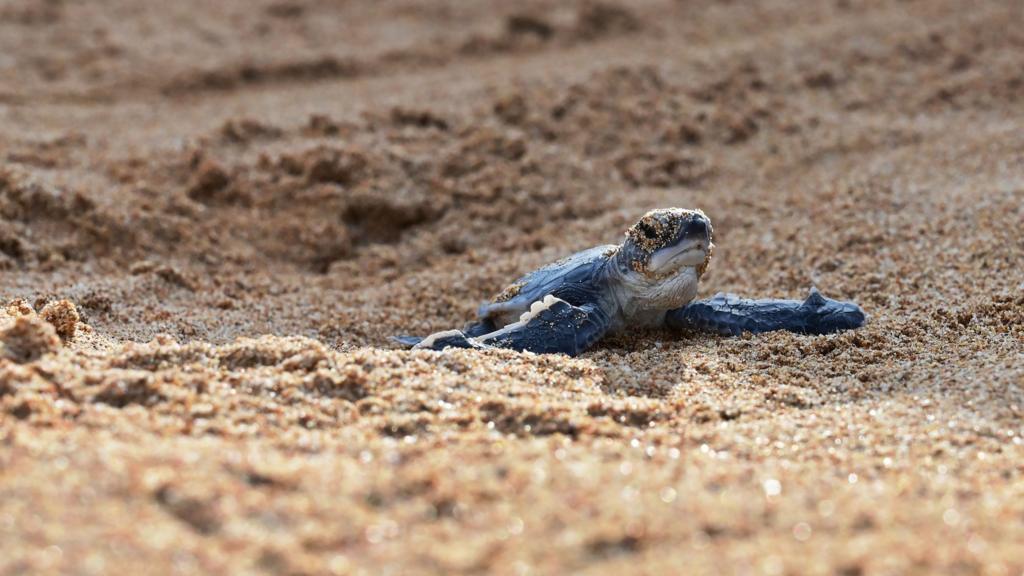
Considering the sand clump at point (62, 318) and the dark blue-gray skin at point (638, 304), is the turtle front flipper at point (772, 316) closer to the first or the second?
the dark blue-gray skin at point (638, 304)

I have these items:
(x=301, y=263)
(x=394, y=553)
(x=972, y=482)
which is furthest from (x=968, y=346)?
(x=301, y=263)

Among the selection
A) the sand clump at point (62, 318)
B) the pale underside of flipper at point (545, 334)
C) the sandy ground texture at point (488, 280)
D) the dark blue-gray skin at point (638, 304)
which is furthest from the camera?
the dark blue-gray skin at point (638, 304)

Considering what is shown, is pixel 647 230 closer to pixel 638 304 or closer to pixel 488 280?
pixel 638 304

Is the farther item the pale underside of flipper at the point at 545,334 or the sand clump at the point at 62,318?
the pale underside of flipper at the point at 545,334

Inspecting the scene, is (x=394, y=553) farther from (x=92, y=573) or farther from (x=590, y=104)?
(x=590, y=104)

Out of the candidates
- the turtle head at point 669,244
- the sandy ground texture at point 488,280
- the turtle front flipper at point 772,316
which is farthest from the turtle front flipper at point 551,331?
the turtle front flipper at point 772,316

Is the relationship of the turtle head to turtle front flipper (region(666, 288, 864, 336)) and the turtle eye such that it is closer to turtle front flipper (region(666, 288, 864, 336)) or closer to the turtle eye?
the turtle eye

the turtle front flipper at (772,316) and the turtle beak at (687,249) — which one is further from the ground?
Answer: the turtle beak at (687,249)

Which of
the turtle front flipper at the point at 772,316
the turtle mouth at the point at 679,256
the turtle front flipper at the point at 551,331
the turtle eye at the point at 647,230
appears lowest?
the turtle front flipper at the point at 772,316

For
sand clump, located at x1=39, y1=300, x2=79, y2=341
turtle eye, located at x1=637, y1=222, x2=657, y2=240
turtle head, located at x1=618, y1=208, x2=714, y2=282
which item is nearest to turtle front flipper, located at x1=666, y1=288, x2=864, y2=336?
turtle head, located at x1=618, y1=208, x2=714, y2=282
